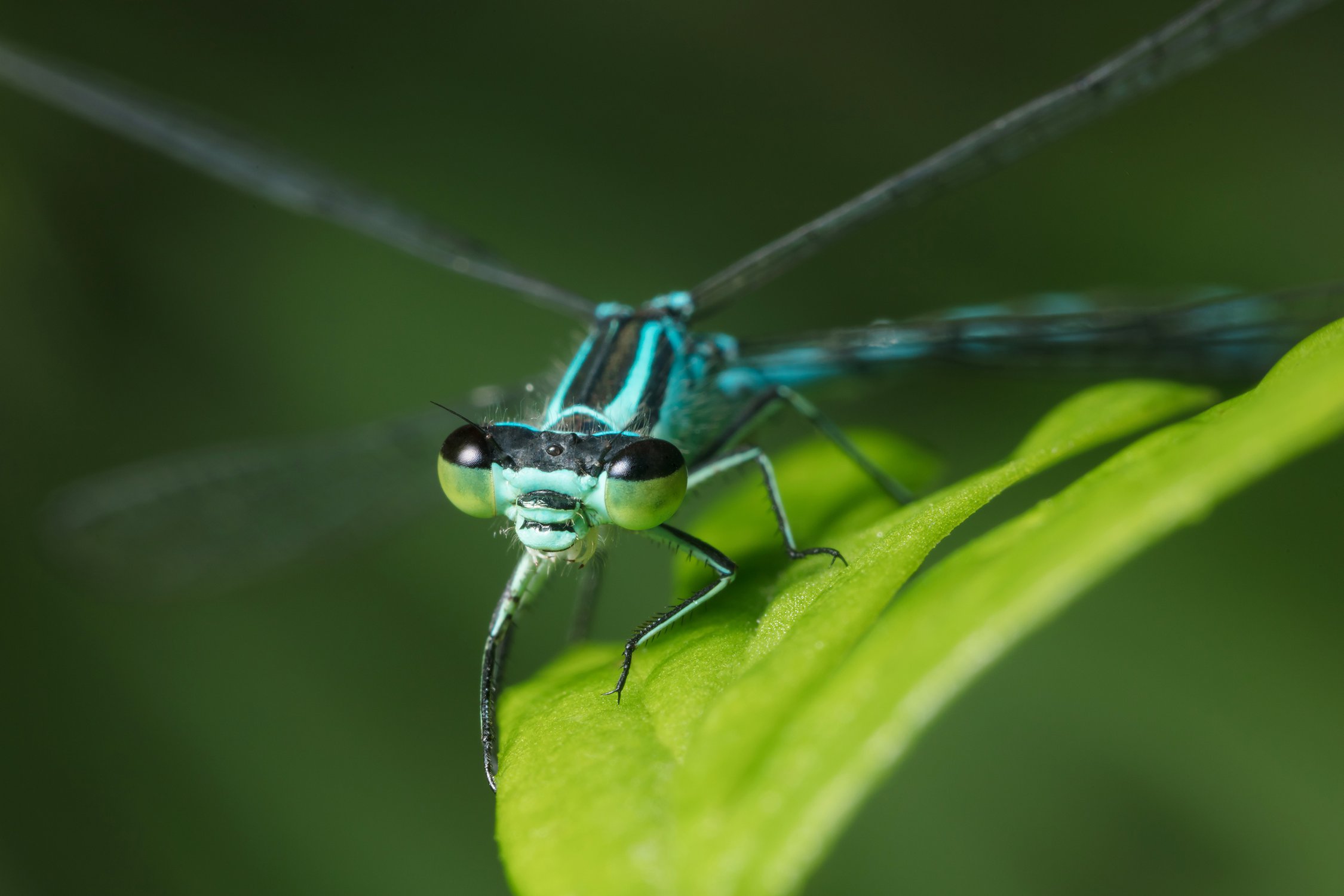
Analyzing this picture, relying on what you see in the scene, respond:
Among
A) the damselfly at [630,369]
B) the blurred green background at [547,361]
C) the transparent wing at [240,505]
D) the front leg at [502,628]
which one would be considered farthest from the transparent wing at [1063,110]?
the transparent wing at [240,505]

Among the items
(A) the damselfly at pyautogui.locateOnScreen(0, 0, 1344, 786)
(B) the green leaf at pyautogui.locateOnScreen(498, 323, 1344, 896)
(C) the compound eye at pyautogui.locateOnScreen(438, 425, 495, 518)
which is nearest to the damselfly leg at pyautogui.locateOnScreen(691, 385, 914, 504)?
(A) the damselfly at pyautogui.locateOnScreen(0, 0, 1344, 786)

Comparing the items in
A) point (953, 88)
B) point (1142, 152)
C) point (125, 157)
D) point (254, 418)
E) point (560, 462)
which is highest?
point (125, 157)

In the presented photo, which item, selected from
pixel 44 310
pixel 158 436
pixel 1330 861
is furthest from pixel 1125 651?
pixel 44 310

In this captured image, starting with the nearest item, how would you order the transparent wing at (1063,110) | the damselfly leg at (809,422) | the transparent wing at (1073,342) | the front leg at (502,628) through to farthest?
1. the front leg at (502,628)
2. the transparent wing at (1063,110)
3. the damselfly leg at (809,422)
4. the transparent wing at (1073,342)

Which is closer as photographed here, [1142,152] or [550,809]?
[550,809]

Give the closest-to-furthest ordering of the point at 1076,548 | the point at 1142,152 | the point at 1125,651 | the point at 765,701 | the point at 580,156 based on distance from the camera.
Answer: the point at 1076,548 < the point at 765,701 < the point at 1125,651 < the point at 1142,152 < the point at 580,156

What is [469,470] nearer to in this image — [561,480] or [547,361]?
[561,480]

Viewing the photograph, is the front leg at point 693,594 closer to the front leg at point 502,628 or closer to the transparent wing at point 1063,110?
the front leg at point 502,628

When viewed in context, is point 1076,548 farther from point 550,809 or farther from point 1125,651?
point 1125,651
